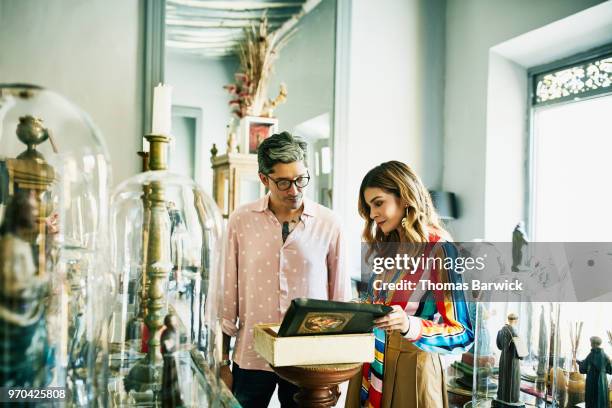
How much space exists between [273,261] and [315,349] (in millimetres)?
725

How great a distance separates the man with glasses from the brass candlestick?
1.67ft

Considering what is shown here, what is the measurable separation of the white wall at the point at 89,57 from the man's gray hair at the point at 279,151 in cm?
138

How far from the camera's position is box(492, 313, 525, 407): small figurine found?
1316 mm

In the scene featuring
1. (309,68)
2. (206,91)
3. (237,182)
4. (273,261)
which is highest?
(309,68)

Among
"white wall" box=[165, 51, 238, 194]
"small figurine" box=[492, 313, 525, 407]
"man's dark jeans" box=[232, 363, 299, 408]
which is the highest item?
"white wall" box=[165, 51, 238, 194]

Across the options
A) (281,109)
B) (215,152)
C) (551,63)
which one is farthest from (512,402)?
(551,63)

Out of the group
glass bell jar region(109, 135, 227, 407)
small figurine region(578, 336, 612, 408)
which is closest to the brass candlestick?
glass bell jar region(109, 135, 227, 407)

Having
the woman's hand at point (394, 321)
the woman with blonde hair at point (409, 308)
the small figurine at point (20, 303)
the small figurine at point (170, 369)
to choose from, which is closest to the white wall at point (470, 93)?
the woman with blonde hair at point (409, 308)

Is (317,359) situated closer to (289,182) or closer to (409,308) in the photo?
(409,308)

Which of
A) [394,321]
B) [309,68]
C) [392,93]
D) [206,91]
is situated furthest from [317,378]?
[392,93]

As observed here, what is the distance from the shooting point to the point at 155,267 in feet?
3.77

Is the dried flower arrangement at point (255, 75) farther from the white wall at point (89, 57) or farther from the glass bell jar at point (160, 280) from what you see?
the glass bell jar at point (160, 280)

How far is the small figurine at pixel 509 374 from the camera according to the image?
1.32m

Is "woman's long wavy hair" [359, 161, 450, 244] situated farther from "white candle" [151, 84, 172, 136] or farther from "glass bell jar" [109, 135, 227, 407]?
→ "white candle" [151, 84, 172, 136]
